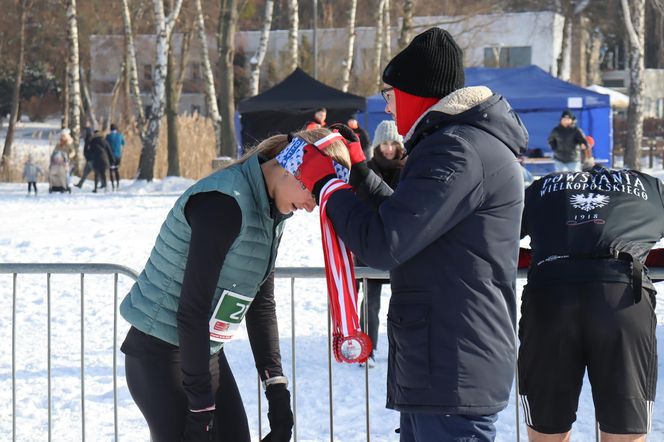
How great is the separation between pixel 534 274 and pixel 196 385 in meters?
1.32

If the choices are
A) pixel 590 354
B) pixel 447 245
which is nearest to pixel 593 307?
pixel 590 354

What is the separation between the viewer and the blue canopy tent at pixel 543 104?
987 inches

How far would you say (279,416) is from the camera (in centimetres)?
326

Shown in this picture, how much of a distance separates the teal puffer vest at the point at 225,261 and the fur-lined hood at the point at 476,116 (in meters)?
0.49

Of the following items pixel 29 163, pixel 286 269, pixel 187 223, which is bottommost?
pixel 29 163

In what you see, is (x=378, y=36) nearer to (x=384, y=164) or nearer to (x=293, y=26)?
(x=293, y=26)

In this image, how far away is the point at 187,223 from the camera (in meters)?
2.97

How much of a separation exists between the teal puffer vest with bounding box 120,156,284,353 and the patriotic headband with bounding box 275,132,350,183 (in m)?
0.15

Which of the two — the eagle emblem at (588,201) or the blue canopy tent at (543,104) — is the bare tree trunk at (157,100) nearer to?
the blue canopy tent at (543,104)

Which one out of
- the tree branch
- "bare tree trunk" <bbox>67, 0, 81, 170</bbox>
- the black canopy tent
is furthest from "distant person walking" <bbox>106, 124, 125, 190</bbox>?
the tree branch

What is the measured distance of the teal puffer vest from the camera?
2930 mm

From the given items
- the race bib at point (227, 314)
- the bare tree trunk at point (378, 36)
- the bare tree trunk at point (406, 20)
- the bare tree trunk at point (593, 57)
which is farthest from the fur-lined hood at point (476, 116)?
the bare tree trunk at point (593, 57)

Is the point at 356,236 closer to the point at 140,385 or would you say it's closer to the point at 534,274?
the point at 140,385

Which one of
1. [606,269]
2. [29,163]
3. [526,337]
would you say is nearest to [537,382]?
[526,337]
